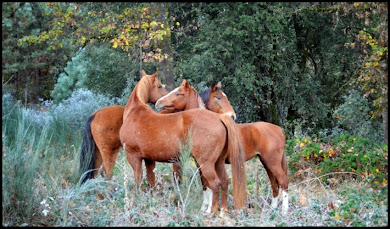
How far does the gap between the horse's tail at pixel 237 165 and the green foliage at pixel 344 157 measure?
113 inches

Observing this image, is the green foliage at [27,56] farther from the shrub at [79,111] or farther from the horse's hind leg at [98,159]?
the horse's hind leg at [98,159]

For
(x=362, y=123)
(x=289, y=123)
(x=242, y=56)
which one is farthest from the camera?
(x=289, y=123)

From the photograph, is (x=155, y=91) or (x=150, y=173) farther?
(x=155, y=91)

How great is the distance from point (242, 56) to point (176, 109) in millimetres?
6060

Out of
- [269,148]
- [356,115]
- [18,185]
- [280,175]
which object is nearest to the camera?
[18,185]

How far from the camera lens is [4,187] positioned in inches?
210

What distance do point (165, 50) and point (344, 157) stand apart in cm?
551

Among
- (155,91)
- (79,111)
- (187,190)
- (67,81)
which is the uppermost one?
(155,91)

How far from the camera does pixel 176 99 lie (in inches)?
297

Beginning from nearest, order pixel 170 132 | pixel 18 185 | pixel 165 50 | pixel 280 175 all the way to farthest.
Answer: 1. pixel 18 185
2. pixel 170 132
3. pixel 280 175
4. pixel 165 50

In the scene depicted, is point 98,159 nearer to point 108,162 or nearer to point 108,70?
point 108,162

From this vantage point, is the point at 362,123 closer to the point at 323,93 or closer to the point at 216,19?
the point at 323,93

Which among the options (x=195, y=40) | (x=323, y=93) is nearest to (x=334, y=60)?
(x=323, y=93)

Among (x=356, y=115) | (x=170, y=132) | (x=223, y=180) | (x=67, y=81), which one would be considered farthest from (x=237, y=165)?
(x=67, y=81)
